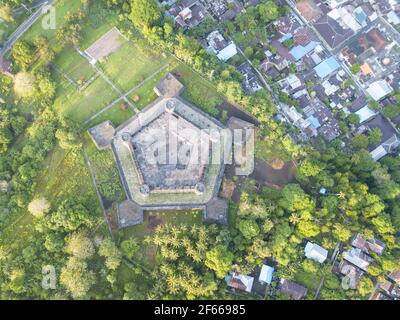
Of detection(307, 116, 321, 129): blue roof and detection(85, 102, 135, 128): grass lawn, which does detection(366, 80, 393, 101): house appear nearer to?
detection(307, 116, 321, 129): blue roof

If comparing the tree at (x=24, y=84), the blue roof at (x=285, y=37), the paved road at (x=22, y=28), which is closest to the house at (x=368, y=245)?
the blue roof at (x=285, y=37)

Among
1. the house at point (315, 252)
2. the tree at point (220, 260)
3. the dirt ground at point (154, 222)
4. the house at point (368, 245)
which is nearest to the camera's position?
the tree at point (220, 260)

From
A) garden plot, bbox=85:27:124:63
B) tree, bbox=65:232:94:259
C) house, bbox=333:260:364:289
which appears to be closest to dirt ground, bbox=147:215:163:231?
tree, bbox=65:232:94:259

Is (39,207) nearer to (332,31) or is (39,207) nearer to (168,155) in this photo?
(168,155)

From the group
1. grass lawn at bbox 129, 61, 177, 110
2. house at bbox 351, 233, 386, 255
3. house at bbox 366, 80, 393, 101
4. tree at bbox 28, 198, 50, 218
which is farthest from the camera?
house at bbox 366, 80, 393, 101

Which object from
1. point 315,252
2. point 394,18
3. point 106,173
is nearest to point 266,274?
point 315,252

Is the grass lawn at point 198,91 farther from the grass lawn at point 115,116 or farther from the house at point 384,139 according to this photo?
the house at point 384,139
